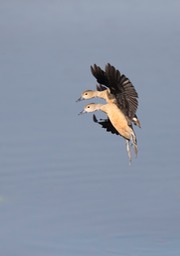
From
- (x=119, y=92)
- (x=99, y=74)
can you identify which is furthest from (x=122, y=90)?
(x=99, y=74)

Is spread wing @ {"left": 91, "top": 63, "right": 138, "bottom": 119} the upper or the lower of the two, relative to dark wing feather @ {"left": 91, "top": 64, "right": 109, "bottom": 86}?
lower

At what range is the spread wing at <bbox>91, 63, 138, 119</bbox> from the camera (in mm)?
8742

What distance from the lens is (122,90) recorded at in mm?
8797

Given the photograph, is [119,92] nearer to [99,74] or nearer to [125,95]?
[125,95]

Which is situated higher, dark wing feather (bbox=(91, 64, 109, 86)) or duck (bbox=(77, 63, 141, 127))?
dark wing feather (bbox=(91, 64, 109, 86))

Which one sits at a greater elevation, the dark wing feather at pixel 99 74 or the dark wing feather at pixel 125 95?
the dark wing feather at pixel 99 74

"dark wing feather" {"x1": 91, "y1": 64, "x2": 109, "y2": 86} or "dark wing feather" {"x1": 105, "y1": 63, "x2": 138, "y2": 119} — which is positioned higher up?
"dark wing feather" {"x1": 91, "y1": 64, "x2": 109, "y2": 86}

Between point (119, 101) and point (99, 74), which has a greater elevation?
point (99, 74)

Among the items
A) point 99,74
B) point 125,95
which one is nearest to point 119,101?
point 125,95

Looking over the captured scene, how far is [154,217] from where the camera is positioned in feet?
32.5

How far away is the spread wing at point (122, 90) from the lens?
8.74 m

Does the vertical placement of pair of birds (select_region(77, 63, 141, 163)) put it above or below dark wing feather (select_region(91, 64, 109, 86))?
below

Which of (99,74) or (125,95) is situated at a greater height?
(99,74)

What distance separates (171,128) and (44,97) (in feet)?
5.49
